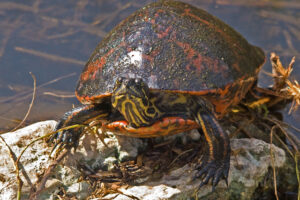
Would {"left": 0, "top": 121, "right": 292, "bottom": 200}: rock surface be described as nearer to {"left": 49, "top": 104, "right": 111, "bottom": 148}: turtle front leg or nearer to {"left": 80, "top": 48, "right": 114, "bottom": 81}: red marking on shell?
{"left": 49, "top": 104, "right": 111, "bottom": 148}: turtle front leg

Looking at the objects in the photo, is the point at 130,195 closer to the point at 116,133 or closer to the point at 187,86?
the point at 116,133

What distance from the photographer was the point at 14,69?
14.8ft

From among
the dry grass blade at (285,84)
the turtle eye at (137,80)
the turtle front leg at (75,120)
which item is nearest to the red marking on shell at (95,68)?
the turtle front leg at (75,120)

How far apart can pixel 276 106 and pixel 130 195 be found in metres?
2.25

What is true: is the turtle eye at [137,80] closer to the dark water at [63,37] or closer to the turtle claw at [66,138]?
the turtle claw at [66,138]

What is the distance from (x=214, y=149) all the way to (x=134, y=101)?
2.37 ft

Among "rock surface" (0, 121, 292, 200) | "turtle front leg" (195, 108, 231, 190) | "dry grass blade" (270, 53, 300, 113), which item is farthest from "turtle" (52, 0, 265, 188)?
"dry grass blade" (270, 53, 300, 113)

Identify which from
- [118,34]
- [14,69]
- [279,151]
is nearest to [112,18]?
[14,69]

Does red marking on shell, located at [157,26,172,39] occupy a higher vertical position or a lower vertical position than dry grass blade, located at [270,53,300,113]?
higher

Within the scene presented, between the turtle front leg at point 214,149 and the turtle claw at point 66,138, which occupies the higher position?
the turtle claw at point 66,138

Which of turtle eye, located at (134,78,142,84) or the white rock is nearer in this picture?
turtle eye, located at (134,78,142,84)

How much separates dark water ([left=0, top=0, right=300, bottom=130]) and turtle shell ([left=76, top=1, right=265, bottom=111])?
4.14 feet

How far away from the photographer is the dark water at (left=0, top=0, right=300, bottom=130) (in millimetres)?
4320

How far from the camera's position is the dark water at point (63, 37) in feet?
14.2
